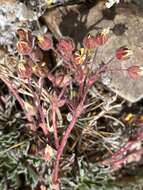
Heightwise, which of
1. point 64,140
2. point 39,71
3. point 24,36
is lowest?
point 64,140

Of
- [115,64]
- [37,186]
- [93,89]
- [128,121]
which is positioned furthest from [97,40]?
[37,186]

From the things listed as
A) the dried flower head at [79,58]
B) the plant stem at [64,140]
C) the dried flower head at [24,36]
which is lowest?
the plant stem at [64,140]

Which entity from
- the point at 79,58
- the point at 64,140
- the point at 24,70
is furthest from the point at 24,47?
the point at 64,140

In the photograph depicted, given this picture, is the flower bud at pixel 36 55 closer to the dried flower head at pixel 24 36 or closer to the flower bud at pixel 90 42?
the dried flower head at pixel 24 36

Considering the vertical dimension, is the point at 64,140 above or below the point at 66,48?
below

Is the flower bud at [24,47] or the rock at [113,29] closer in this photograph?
the flower bud at [24,47]

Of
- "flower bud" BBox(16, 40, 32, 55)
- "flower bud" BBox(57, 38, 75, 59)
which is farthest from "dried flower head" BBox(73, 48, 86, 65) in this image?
"flower bud" BBox(16, 40, 32, 55)

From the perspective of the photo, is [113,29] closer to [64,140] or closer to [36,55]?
[36,55]

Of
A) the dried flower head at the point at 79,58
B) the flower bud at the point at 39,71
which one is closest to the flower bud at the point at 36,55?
the flower bud at the point at 39,71

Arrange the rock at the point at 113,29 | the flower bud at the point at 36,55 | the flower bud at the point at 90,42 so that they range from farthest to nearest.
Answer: the rock at the point at 113,29 < the flower bud at the point at 36,55 < the flower bud at the point at 90,42
